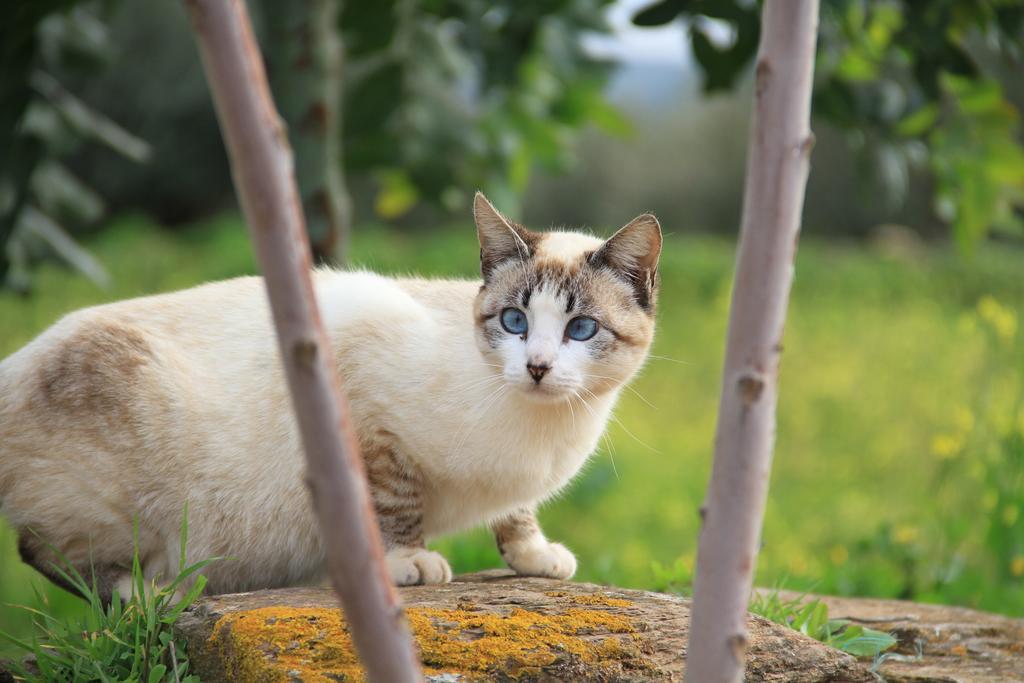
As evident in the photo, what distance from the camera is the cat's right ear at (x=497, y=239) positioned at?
2.88 m

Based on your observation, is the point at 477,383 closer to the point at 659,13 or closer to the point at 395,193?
the point at 659,13

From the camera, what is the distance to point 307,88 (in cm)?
430

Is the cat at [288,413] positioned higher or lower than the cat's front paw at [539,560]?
higher

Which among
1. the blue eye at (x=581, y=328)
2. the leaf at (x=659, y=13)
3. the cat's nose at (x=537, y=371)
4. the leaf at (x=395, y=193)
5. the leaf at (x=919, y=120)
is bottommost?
the cat's nose at (x=537, y=371)

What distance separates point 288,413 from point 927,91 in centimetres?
238

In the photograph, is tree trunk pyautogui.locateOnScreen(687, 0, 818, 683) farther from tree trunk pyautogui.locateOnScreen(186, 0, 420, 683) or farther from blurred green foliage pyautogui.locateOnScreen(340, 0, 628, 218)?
blurred green foliage pyautogui.locateOnScreen(340, 0, 628, 218)

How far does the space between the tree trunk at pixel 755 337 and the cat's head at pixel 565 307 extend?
1125mm

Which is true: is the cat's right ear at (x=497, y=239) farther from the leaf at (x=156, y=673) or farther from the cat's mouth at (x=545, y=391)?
the leaf at (x=156, y=673)

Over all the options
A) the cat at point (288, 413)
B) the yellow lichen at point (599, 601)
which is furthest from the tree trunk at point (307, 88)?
the yellow lichen at point (599, 601)

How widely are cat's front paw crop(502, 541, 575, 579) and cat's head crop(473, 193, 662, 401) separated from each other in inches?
21.8

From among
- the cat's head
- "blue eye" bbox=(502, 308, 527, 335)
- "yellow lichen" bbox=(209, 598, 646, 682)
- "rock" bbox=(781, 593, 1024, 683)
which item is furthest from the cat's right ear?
"rock" bbox=(781, 593, 1024, 683)

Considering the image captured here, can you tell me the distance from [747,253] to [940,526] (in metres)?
3.91

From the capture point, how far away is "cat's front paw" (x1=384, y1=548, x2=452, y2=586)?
2.73 m

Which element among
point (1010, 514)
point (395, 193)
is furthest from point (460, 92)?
point (1010, 514)
